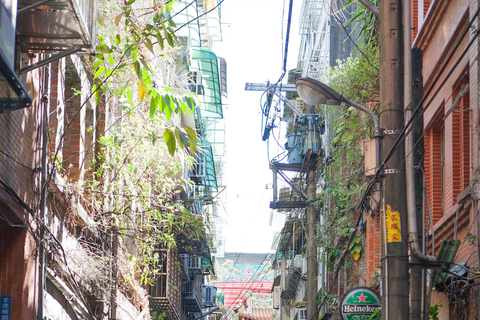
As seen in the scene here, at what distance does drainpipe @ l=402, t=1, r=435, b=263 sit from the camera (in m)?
8.70

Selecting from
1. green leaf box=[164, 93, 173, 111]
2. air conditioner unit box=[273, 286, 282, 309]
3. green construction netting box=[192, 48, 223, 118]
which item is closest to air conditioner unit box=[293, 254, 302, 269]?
green construction netting box=[192, 48, 223, 118]

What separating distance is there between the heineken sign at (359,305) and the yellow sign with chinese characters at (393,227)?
10.1 ft

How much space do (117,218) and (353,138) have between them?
6.35m

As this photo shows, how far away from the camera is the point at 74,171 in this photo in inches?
543

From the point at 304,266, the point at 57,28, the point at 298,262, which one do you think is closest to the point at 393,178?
the point at 57,28

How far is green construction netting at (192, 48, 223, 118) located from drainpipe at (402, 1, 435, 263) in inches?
688

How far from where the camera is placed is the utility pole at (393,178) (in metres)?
8.47

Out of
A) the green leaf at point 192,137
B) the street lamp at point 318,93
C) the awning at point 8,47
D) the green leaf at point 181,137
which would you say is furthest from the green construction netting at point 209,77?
the awning at point 8,47

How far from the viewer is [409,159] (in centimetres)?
894

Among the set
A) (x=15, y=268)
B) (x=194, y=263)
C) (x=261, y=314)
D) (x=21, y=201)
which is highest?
(x=194, y=263)

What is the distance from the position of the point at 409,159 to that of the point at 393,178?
33 cm

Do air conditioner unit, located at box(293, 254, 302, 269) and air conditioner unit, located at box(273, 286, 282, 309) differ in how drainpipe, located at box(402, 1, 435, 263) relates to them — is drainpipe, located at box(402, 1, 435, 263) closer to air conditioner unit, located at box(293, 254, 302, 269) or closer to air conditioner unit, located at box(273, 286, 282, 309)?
air conditioner unit, located at box(293, 254, 302, 269)

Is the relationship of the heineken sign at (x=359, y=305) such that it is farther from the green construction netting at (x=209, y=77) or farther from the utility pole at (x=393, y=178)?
the green construction netting at (x=209, y=77)

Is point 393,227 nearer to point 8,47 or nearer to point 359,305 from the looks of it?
point 359,305
